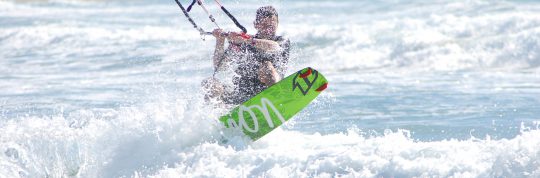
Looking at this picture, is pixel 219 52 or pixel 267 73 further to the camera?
pixel 219 52

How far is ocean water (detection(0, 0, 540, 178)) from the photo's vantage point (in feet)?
24.4

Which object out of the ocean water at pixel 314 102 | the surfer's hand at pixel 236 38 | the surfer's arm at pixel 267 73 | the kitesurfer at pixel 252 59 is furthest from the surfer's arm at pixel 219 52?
the surfer's arm at pixel 267 73

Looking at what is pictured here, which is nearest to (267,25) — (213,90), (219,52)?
(219,52)

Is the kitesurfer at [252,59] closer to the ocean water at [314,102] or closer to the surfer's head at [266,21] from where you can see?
the surfer's head at [266,21]

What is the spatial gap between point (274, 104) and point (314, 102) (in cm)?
317

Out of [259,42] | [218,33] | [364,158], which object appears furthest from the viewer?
[218,33]

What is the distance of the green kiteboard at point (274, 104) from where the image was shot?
8062 millimetres

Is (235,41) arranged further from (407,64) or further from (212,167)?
(407,64)

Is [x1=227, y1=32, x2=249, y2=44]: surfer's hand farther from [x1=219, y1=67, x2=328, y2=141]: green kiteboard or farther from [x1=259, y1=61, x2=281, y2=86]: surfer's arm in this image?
[x1=219, y1=67, x2=328, y2=141]: green kiteboard

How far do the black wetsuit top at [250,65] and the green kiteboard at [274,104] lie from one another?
0.59ft

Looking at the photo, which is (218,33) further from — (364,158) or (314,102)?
(314,102)

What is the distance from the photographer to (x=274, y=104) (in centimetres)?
816

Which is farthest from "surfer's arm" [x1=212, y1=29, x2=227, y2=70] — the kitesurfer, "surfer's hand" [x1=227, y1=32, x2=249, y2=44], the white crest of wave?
the white crest of wave

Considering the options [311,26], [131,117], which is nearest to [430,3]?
[311,26]
